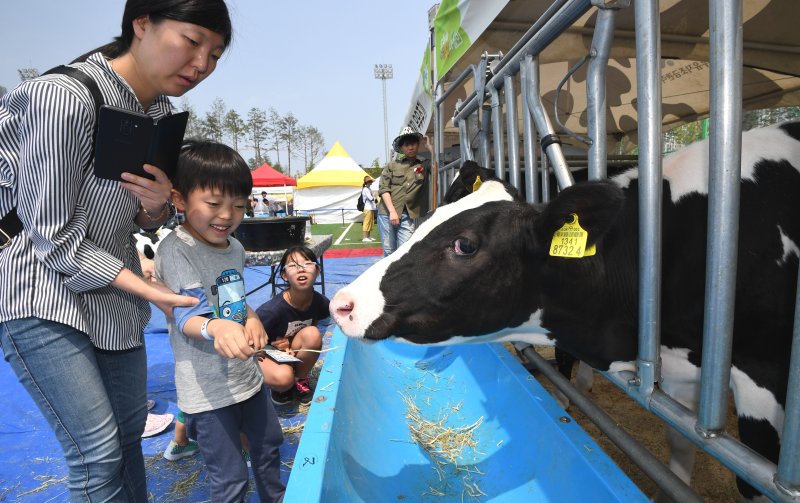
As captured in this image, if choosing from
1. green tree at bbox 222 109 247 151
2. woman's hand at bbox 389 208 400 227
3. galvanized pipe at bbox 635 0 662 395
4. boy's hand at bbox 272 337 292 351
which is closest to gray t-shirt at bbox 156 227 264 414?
boy's hand at bbox 272 337 292 351

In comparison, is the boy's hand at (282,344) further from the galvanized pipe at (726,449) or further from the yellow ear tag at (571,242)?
the galvanized pipe at (726,449)

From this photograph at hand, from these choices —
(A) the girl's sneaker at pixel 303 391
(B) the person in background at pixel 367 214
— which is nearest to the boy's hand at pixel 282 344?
(A) the girl's sneaker at pixel 303 391

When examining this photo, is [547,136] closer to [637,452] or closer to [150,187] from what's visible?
[637,452]

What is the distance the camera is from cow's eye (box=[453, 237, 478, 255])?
→ 142cm

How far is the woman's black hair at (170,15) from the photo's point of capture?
115cm

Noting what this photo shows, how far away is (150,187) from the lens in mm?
1229

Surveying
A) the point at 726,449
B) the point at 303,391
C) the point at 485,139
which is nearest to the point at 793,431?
the point at 726,449

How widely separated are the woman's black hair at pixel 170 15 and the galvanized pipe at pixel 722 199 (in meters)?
1.21

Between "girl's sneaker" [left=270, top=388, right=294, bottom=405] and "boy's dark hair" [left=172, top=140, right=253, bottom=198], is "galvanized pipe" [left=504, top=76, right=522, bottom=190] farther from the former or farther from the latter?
"girl's sneaker" [left=270, top=388, right=294, bottom=405]

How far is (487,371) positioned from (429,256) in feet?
3.73

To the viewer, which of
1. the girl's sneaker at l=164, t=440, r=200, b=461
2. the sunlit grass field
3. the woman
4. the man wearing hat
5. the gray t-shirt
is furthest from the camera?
the sunlit grass field

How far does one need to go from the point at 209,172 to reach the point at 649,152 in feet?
4.46

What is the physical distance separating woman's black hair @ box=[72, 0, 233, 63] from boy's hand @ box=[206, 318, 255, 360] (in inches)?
32.5

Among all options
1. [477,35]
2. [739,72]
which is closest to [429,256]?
[739,72]
